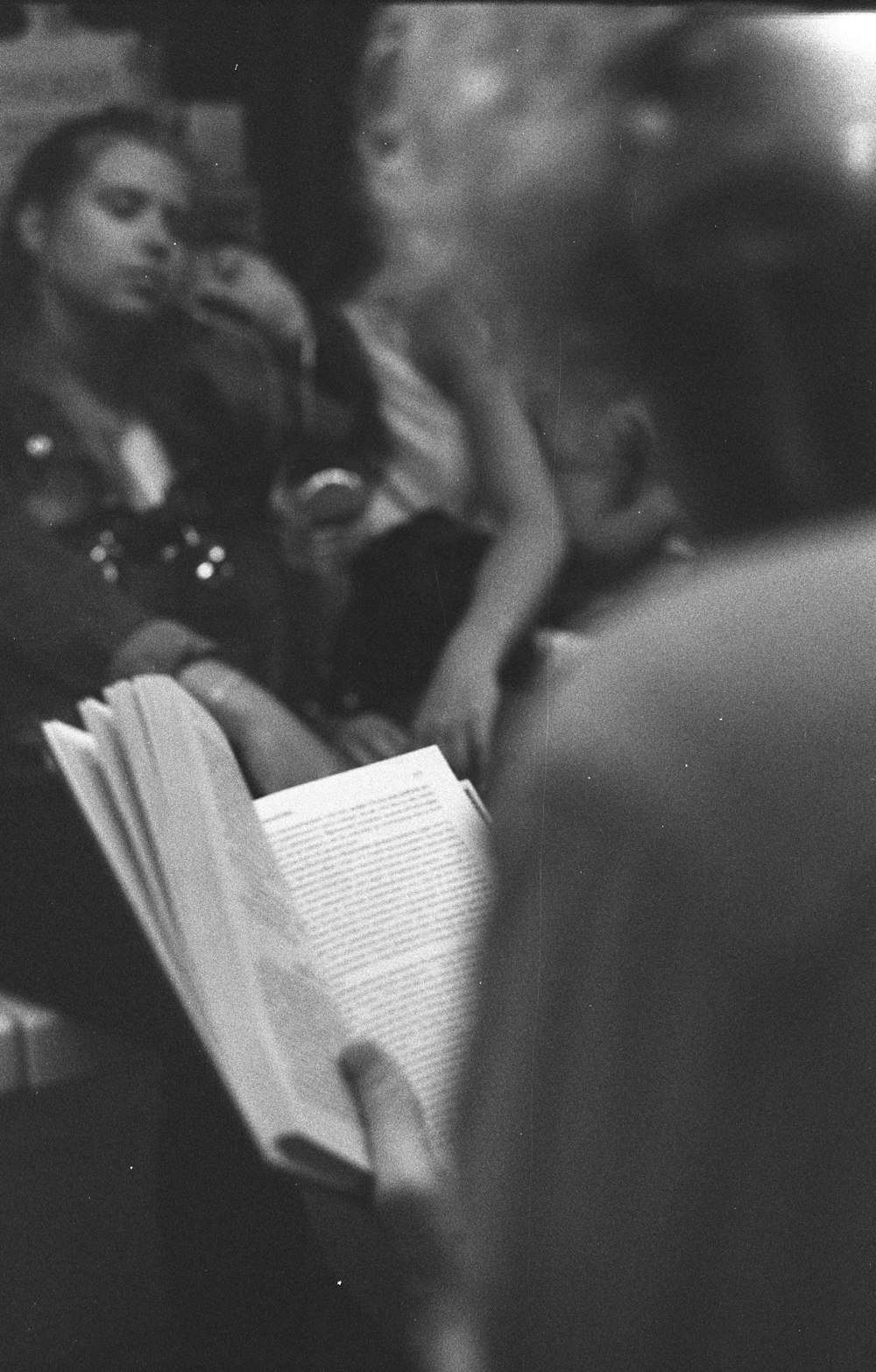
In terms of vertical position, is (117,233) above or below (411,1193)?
above

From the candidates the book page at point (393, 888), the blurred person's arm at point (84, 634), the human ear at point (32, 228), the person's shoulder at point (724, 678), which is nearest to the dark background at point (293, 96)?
the human ear at point (32, 228)

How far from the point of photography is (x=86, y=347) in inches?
48.9

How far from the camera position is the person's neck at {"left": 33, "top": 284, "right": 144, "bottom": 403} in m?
1.23

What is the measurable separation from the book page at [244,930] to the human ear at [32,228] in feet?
0.97

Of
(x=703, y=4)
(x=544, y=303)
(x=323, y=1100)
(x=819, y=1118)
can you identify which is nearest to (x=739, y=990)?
(x=819, y=1118)

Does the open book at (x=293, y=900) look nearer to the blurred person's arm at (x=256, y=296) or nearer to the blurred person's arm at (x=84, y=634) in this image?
the blurred person's arm at (x=84, y=634)

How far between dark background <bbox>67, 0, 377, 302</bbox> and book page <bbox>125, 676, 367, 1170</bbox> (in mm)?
318

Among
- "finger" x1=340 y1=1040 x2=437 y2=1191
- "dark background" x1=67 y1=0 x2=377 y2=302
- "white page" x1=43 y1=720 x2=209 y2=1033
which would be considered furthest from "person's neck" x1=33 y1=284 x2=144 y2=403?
Answer: "finger" x1=340 y1=1040 x2=437 y2=1191

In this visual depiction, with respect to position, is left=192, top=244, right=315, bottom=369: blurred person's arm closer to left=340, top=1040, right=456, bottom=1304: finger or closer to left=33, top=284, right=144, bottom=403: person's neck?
left=33, top=284, right=144, bottom=403: person's neck

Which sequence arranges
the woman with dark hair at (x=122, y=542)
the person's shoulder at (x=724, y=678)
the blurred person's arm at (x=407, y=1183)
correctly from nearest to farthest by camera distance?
the person's shoulder at (x=724, y=678) < the blurred person's arm at (x=407, y=1183) < the woman with dark hair at (x=122, y=542)

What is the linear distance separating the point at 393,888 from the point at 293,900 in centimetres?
8

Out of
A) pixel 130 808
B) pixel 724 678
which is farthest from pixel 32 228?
pixel 724 678

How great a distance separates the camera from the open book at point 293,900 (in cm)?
117

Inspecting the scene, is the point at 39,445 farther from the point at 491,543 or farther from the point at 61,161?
the point at 491,543
